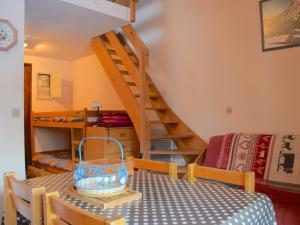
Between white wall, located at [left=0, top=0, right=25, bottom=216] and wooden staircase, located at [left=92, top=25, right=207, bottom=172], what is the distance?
1.32m

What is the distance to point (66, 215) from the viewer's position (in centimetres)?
91

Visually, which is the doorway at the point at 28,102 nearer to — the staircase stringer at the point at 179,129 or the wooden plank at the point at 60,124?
the wooden plank at the point at 60,124

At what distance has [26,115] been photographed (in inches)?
217

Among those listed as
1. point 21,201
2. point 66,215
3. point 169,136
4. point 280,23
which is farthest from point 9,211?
point 280,23

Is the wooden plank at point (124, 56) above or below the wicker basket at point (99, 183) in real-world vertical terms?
above

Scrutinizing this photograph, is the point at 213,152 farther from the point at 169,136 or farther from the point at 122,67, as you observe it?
the point at 122,67

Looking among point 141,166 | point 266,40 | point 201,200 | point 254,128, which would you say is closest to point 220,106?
point 254,128

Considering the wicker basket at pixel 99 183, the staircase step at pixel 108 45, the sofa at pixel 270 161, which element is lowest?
the sofa at pixel 270 161

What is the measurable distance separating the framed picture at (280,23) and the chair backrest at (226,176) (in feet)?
6.43

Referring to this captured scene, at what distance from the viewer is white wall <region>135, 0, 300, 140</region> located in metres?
2.91

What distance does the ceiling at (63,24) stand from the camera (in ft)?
10.6

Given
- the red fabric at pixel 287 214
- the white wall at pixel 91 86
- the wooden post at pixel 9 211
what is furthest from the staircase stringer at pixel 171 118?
the wooden post at pixel 9 211

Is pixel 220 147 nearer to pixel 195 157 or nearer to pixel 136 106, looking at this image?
pixel 195 157

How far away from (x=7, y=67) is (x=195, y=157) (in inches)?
93.0
